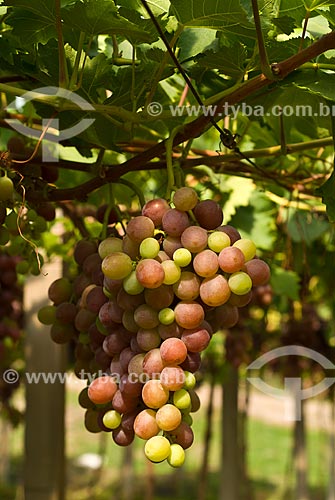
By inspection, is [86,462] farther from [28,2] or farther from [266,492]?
[28,2]

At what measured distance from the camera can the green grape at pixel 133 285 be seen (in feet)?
2.38

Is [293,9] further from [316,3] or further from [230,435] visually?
[230,435]

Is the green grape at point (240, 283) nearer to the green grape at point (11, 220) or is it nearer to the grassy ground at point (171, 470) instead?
the green grape at point (11, 220)

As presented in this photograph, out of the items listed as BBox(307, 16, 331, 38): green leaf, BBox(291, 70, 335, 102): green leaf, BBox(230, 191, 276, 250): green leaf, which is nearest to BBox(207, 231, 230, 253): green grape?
BBox(291, 70, 335, 102): green leaf

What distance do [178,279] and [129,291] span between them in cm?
5

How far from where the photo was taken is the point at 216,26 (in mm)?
787

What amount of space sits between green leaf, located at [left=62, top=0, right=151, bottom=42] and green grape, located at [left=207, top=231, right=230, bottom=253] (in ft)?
0.69

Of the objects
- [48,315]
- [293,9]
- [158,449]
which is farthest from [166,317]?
[293,9]

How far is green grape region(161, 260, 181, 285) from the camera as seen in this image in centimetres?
71

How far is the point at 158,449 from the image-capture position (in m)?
0.68

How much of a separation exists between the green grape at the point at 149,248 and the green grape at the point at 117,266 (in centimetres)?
2

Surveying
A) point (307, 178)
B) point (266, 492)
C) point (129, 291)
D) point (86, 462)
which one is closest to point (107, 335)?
point (129, 291)

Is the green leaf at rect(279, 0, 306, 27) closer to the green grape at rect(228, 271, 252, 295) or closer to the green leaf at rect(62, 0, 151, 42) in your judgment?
the green leaf at rect(62, 0, 151, 42)

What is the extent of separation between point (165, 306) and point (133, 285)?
36 millimetres
